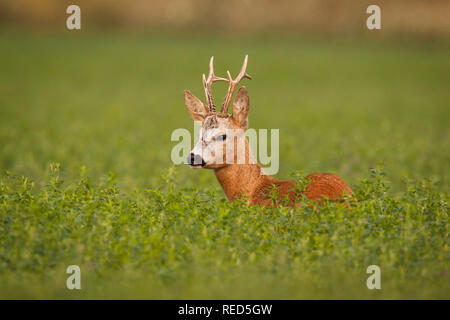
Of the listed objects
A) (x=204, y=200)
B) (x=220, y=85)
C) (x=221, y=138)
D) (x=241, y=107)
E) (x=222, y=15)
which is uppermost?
(x=222, y=15)

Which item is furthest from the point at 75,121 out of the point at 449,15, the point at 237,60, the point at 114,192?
the point at 449,15

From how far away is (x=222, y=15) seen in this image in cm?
6266

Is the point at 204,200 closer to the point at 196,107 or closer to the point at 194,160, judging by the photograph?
the point at 194,160

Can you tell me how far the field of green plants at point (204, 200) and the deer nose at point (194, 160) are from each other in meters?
0.47

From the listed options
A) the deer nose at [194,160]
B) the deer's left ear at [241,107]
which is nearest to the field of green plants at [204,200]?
the deer nose at [194,160]

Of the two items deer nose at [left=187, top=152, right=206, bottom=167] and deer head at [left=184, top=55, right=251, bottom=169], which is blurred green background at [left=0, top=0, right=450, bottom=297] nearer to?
deer head at [left=184, top=55, right=251, bottom=169]

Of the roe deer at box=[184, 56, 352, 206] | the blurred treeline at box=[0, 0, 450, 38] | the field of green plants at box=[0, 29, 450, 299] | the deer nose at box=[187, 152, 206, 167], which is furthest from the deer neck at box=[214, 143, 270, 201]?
the blurred treeline at box=[0, 0, 450, 38]

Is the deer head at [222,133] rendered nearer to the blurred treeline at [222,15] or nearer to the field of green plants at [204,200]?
the field of green plants at [204,200]

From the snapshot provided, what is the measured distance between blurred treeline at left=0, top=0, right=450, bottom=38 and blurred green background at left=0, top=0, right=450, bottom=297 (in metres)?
0.14

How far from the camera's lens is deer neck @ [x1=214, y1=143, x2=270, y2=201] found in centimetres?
719

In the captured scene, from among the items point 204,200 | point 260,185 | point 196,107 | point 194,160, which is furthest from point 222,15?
point 194,160

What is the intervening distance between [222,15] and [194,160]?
5817cm

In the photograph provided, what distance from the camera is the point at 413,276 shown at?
5.84 m
